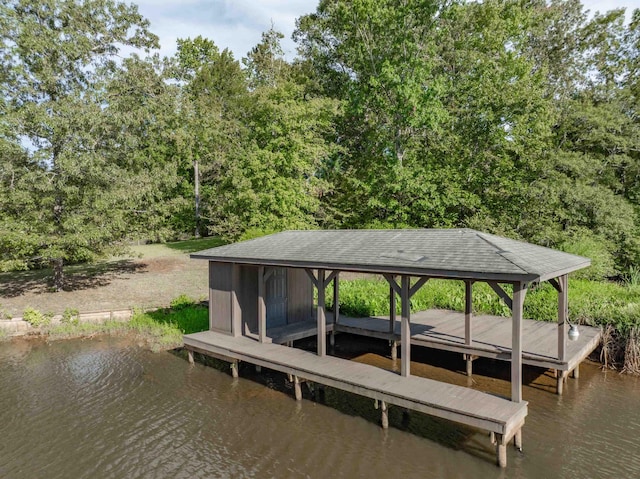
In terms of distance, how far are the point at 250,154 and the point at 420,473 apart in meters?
18.4

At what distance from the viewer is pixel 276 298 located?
38.5 feet

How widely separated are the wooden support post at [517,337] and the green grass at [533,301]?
5698mm

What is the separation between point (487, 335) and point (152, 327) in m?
10.1

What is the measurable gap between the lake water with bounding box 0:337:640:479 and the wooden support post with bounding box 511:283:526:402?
0.92m

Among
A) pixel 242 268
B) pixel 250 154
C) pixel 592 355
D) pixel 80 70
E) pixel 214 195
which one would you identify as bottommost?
pixel 592 355

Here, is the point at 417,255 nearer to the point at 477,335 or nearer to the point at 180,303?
the point at 477,335

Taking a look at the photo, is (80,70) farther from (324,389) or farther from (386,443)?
(386,443)

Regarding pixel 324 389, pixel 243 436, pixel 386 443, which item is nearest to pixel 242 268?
pixel 324 389

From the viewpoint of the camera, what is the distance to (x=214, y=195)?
27875mm

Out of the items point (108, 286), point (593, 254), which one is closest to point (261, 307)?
point (108, 286)

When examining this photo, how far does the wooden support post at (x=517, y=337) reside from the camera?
261 inches

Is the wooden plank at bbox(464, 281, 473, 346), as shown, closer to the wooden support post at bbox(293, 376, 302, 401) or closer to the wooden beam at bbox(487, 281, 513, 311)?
the wooden beam at bbox(487, 281, 513, 311)

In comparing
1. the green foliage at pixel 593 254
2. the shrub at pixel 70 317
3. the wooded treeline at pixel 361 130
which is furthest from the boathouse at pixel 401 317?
the wooded treeline at pixel 361 130

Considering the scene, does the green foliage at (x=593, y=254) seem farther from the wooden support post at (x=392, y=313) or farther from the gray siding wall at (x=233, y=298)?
the gray siding wall at (x=233, y=298)
